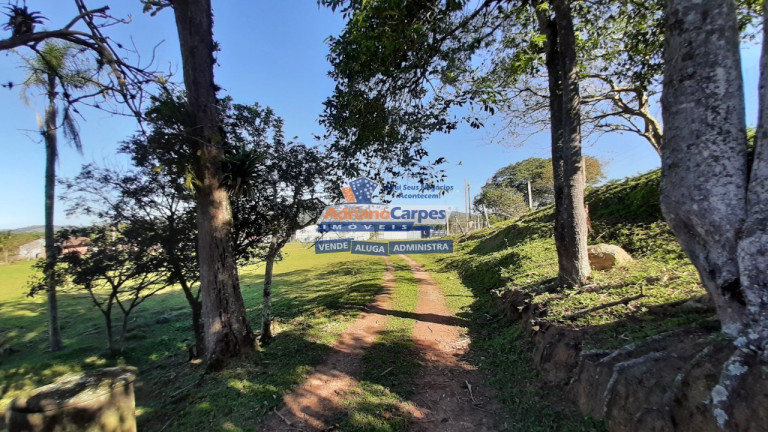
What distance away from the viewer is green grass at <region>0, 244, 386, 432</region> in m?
3.81

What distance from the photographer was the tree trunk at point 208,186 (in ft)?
15.8

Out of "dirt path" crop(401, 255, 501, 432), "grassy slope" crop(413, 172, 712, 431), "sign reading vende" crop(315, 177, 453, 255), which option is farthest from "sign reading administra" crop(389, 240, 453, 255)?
"dirt path" crop(401, 255, 501, 432)

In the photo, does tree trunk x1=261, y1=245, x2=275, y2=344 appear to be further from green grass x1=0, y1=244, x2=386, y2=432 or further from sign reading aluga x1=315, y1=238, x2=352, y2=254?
sign reading aluga x1=315, y1=238, x2=352, y2=254

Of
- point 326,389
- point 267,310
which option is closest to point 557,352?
point 326,389

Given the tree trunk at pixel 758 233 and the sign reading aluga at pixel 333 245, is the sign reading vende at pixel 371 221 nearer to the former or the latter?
the sign reading aluga at pixel 333 245

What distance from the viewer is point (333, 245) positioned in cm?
979

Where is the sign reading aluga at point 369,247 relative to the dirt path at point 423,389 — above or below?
above

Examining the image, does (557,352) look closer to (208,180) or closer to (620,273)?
(620,273)

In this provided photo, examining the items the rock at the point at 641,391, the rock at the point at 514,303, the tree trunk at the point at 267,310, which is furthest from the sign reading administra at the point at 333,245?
the rock at the point at 641,391

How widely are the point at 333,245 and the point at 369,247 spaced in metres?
1.15

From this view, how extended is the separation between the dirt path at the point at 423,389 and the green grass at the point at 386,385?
0.11 m

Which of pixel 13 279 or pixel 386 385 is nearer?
pixel 386 385

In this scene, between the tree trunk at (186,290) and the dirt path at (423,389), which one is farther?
the tree trunk at (186,290)

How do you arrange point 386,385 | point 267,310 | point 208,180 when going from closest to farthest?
point 386,385
point 208,180
point 267,310
